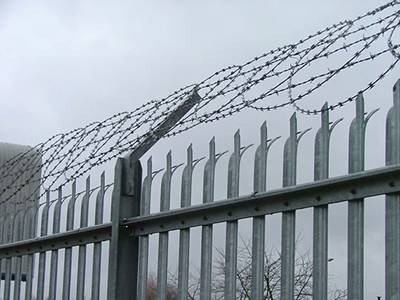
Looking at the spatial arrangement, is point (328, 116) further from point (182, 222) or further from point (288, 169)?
point (182, 222)

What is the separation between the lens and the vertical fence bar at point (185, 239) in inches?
188

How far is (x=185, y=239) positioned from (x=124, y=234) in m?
0.53

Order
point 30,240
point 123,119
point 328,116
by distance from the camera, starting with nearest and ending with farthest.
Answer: point 328,116, point 123,119, point 30,240

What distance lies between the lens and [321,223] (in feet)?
13.4

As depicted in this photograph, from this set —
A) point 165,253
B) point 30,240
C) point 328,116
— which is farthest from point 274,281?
point 328,116

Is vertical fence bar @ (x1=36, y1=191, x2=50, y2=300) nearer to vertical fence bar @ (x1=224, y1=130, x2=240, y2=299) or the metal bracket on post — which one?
the metal bracket on post

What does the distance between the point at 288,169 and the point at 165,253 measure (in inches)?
42.0

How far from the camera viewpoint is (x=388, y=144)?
3.81 m

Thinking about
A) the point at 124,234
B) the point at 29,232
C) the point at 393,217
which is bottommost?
the point at 393,217

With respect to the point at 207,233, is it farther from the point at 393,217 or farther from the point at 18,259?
the point at 18,259

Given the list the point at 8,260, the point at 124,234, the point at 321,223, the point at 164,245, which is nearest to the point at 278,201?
the point at 321,223

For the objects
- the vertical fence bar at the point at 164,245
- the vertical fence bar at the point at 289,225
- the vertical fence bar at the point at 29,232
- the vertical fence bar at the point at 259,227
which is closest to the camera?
the vertical fence bar at the point at 289,225

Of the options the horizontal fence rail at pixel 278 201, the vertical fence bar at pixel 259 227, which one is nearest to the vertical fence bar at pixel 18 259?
the horizontal fence rail at pixel 278 201

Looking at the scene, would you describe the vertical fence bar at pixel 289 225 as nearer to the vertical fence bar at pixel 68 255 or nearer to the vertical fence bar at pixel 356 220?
the vertical fence bar at pixel 356 220
